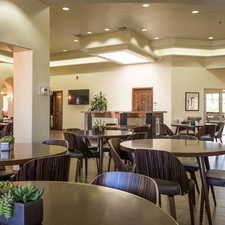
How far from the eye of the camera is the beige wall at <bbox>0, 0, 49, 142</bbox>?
4840 mm

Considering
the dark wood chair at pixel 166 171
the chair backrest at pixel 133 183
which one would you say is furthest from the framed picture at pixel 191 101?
the chair backrest at pixel 133 183

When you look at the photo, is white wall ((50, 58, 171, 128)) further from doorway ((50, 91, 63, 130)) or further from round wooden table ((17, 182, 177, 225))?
round wooden table ((17, 182, 177, 225))

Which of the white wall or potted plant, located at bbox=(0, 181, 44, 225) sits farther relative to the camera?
the white wall

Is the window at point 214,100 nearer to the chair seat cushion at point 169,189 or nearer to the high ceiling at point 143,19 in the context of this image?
the high ceiling at point 143,19

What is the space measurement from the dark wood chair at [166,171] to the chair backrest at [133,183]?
87cm

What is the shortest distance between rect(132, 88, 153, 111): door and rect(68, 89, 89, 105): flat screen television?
2400 mm

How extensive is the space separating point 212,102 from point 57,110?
24.6 ft

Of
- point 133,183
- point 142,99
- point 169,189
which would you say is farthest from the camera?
point 142,99

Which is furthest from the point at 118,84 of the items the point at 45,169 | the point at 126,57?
the point at 45,169

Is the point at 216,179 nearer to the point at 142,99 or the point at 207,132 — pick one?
the point at 207,132

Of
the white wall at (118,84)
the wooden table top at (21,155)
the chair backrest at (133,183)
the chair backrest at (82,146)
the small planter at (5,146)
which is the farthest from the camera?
the white wall at (118,84)

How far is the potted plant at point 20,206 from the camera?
1.07 meters

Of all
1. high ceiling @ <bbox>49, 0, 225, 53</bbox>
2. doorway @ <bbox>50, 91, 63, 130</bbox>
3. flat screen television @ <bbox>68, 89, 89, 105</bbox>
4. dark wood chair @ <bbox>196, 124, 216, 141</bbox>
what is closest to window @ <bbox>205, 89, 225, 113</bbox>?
high ceiling @ <bbox>49, 0, 225, 53</bbox>

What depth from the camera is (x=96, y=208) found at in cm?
130
